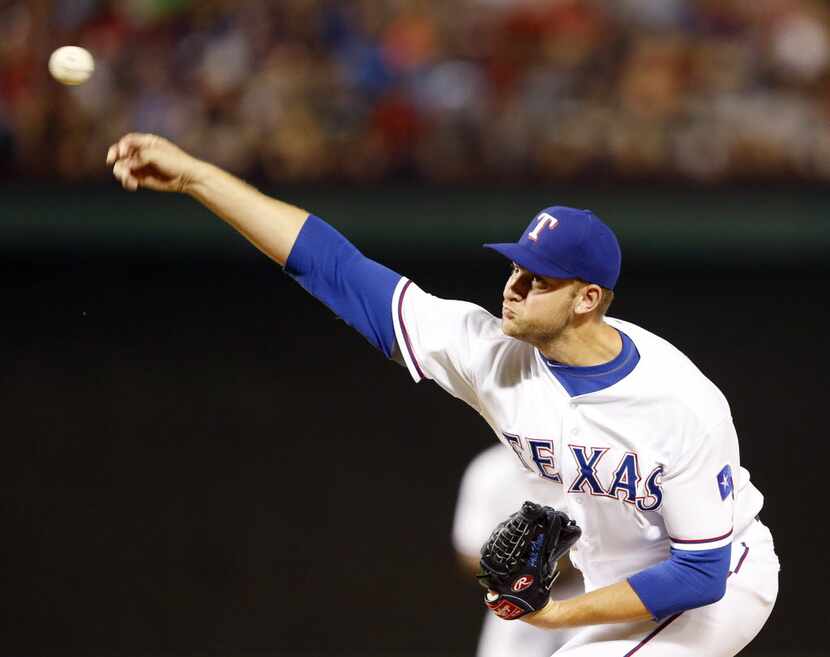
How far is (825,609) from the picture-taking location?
581 centimetres

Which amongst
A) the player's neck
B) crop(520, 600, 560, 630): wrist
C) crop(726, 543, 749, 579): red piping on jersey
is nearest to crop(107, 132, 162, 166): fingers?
the player's neck

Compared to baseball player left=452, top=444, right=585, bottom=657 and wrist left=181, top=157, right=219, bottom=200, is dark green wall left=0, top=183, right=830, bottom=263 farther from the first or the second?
wrist left=181, top=157, right=219, bottom=200

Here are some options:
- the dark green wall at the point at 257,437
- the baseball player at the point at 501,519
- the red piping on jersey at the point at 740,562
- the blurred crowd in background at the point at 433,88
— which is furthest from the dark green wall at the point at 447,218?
the red piping on jersey at the point at 740,562

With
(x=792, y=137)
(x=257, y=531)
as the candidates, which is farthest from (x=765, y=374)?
(x=257, y=531)

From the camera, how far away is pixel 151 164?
110 inches

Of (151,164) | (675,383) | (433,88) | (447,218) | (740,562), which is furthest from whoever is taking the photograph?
(433,88)

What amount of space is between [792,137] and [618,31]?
3.41 ft

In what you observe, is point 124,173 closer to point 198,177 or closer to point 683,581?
point 198,177

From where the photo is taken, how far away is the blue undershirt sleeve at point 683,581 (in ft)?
8.84

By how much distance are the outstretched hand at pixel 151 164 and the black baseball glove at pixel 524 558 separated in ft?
3.54

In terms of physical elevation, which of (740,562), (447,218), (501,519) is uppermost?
(447,218)

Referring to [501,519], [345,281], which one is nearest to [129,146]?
[345,281]

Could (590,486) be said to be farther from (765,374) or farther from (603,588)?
(765,374)

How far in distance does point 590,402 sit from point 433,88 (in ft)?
12.4
